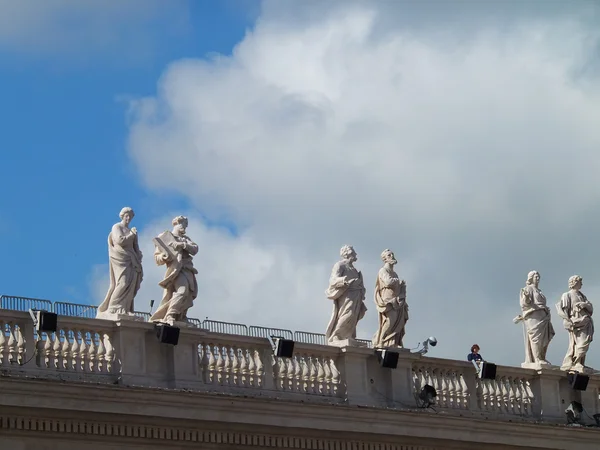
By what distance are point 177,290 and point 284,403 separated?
2.86 meters

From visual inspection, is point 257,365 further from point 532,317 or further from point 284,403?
point 532,317

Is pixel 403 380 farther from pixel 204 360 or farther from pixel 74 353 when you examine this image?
pixel 74 353

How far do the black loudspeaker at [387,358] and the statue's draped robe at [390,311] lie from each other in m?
0.46

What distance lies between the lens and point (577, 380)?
40.7 metres

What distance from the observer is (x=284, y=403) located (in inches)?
1362

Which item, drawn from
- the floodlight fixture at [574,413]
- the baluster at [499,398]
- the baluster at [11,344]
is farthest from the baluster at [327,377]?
the baluster at [11,344]

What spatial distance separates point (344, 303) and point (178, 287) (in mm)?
4005

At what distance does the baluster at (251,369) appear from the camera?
3481 cm

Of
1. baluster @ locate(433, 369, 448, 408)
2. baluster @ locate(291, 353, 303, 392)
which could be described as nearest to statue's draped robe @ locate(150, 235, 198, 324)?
baluster @ locate(291, 353, 303, 392)

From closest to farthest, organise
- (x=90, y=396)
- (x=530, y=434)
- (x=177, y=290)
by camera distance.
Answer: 1. (x=90, y=396)
2. (x=177, y=290)
3. (x=530, y=434)

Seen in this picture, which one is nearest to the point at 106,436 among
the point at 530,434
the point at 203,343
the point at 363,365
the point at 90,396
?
the point at 90,396

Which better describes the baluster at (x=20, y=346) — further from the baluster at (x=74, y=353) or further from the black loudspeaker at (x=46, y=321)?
the baluster at (x=74, y=353)

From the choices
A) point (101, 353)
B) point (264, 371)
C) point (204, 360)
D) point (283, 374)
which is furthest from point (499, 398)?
point (101, 353)

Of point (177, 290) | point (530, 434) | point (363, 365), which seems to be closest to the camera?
point (177, 290)
